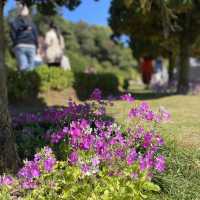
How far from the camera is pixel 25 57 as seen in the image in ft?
43.3

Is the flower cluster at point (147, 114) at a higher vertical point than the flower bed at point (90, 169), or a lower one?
higher

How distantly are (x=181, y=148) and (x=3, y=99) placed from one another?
80.0 inches

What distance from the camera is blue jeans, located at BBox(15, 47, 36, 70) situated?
1271 centimetres

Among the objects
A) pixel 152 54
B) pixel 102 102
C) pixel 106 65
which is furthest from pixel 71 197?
pixel 106 65

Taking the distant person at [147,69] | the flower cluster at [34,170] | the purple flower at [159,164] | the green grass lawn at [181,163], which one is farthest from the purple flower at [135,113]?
the distant person at [147,69]

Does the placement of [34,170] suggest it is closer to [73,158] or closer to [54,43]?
[73,158]

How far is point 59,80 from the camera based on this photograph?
13555 millimetres

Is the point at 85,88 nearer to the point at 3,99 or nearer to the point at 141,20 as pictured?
the point at 141,20

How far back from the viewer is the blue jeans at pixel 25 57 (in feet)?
41.7

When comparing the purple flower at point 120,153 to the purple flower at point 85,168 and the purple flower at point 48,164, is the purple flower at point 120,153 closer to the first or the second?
the purple flower at point 85,168

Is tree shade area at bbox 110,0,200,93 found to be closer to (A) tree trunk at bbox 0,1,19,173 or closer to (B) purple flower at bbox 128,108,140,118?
(B) purple flower at bbox 128,108,140,118

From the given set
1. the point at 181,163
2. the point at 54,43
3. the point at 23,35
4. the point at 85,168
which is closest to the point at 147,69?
the point at 54,43

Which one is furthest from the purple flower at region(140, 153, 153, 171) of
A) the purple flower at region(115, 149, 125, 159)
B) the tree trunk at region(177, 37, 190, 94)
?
the tree trunk at region(177, 37, 190, 94)

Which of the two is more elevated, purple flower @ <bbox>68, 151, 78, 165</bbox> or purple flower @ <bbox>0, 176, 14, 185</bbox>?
purple flower @ <bbox>68, 151, 78, 165</bbox>
